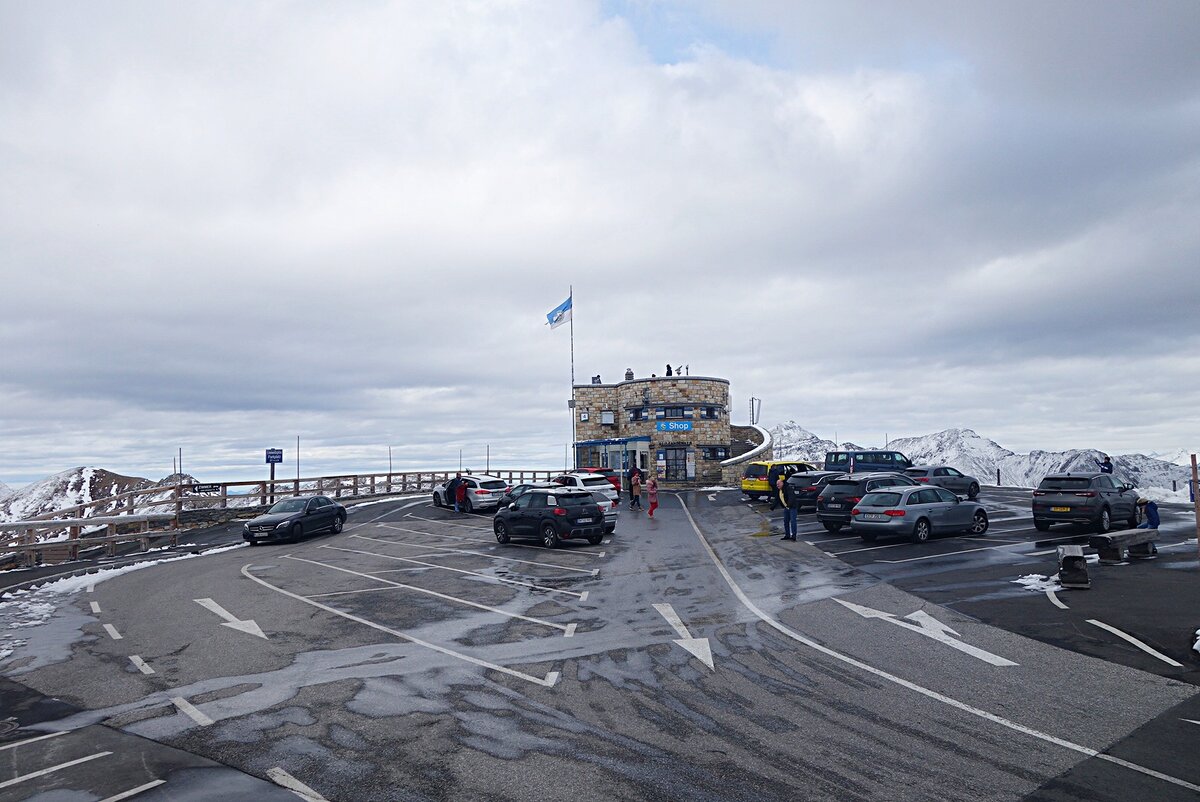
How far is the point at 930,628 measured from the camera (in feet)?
40.2

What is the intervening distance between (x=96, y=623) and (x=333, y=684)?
7.51 metres

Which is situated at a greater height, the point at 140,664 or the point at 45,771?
the point at 45,771

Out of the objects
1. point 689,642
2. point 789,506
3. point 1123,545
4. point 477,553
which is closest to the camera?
point 689,642

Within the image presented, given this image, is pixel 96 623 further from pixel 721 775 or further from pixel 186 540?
pixel 186 540

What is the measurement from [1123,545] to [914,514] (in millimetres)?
5067

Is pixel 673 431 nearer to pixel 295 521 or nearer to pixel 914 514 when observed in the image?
pixel 295 521

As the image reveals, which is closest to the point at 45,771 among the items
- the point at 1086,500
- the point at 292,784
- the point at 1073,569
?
the point at 292,784

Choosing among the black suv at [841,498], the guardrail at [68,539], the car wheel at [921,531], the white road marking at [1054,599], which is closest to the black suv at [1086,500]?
the car wheel at [921,531]

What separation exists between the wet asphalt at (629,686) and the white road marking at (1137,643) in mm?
193

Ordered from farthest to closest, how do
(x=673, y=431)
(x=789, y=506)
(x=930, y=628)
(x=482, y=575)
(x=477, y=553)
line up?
1. (x=673, y=431)
2. (x=789, y=506)
3. (x=477, y=553)
4. (x=482, y=575)
5. (x=930, y=628)

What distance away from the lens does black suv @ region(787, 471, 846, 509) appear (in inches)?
1324

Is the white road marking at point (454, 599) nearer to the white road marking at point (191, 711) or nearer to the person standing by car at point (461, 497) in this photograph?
the white road marking at point (191, 711)

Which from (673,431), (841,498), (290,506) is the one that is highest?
(673,431)

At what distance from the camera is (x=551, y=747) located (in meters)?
7.29
